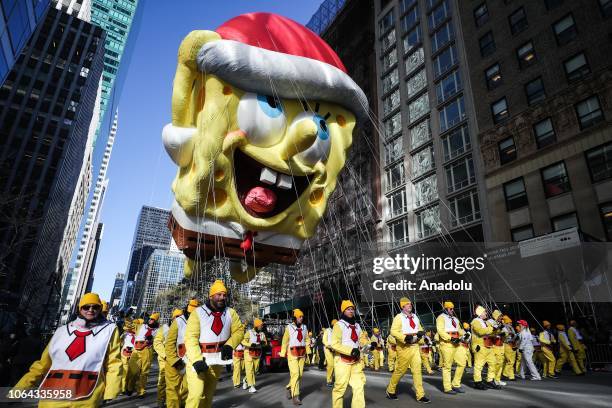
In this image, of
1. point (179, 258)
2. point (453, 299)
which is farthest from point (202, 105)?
point (179, 258)

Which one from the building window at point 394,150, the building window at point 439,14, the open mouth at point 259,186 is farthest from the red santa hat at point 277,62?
the building window at point 439,14

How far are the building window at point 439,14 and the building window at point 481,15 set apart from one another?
266 centimetres

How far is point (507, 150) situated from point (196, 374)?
22.8 meters

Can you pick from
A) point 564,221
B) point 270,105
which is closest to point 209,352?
point 270,105

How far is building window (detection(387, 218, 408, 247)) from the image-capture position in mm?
27750

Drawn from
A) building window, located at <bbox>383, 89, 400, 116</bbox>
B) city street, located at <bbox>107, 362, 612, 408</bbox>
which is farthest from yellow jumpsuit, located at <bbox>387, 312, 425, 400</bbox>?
building window, located at <bbox>383, 89, 400, 116</bbox>

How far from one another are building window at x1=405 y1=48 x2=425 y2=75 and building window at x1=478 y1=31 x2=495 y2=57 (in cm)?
569

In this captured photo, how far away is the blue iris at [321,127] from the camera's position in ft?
22.0

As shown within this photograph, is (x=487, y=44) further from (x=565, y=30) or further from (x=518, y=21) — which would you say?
(x=565, y=30)

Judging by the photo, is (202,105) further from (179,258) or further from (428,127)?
(179,258)

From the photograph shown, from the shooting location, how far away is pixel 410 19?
33.5 metres

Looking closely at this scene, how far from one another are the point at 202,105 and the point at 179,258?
129027 mm

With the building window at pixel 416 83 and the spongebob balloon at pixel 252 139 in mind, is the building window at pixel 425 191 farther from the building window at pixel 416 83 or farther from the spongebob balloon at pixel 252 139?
the spongebob balloon at pixel 252 139

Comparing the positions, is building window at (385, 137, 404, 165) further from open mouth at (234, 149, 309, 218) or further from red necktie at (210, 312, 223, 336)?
red necktie at (210, 312, 223, 336)
